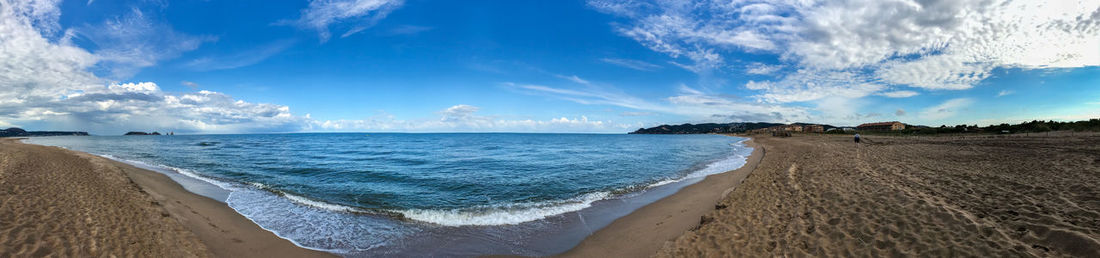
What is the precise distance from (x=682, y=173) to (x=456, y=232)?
1520 centimetres

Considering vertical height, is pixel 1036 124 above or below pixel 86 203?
above

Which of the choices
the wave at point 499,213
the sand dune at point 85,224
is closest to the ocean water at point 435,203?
the wave at point 499,213

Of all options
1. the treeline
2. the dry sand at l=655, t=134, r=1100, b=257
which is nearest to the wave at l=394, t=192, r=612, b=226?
the dry sand at l=655, t=134, r=1100, b=257

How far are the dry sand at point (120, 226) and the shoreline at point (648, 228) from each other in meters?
6.30

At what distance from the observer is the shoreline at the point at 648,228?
24.8ft

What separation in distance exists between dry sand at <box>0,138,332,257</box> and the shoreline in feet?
20.7

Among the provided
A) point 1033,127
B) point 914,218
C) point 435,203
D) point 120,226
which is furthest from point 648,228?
point 1033,127

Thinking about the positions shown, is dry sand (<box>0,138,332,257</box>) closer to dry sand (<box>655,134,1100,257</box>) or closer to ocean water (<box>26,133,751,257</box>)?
ocean water (<box>26,133,751,257</box>)

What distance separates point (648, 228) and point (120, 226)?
12870mm

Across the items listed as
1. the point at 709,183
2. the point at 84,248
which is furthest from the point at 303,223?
the point at 709,183

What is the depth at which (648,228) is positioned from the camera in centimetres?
899

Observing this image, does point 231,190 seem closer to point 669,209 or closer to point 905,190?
Answer: point 669,209

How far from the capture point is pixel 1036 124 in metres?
45.9

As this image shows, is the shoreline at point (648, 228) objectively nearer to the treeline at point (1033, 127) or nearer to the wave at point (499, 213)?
the wave at point (499, 213)
